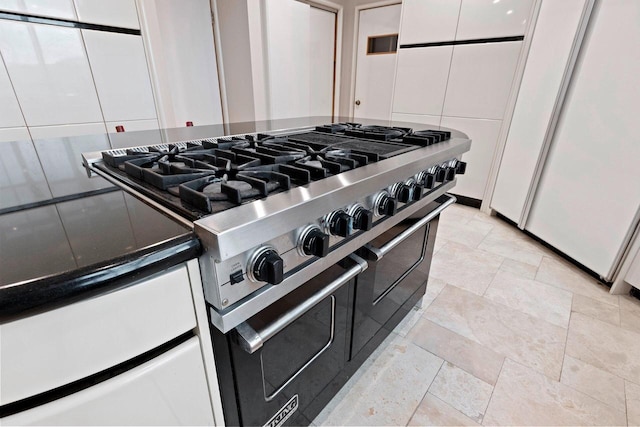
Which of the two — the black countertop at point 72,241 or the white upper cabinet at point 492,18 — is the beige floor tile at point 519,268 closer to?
the white upper cabinet at point 492,18

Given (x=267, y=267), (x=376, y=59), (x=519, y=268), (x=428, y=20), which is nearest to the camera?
(x=267, y=267)

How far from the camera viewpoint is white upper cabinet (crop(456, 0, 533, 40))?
2.46m

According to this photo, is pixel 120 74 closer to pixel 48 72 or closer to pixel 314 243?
pixel 48 72

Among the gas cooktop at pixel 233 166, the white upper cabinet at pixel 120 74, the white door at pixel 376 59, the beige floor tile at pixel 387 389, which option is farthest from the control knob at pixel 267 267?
the white door at pixel 376 59

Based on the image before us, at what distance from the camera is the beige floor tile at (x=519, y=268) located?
6.61 ft

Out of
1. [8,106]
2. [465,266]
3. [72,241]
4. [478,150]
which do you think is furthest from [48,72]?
[478,150]

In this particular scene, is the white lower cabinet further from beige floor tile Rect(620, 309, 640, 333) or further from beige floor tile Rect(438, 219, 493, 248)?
beige floor tile Rect(438, 219, 493, 248)

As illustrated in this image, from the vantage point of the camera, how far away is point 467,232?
8.57 ft

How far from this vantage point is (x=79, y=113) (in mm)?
1974

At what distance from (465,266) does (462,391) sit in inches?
41.6

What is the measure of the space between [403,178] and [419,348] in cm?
98

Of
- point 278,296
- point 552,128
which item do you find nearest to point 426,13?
point 552,128

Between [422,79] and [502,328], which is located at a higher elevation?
[422,79]

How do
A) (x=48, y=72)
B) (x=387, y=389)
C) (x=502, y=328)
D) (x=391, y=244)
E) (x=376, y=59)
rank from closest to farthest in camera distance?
(x=391, y=244) < (x=387, y=389) < (x=502, y=328) < (x=48, y=72) < (x=376, y=59)
